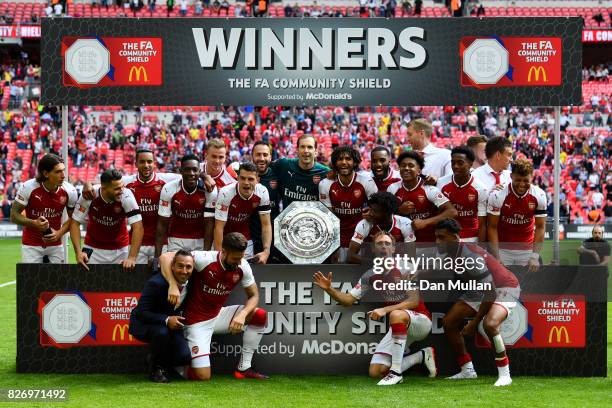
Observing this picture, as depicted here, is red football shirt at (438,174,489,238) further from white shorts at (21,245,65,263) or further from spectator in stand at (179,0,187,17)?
spectator in stand at (179,0,187,17)

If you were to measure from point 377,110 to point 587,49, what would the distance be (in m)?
12.5

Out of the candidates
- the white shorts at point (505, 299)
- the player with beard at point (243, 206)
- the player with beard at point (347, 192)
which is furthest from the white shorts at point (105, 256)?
the white shorts at point (505, 299)

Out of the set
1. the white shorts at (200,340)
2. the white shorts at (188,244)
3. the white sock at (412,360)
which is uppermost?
the white shorts at (188,244)

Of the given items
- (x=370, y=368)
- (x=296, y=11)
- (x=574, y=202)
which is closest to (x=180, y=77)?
(x=370, y=368)

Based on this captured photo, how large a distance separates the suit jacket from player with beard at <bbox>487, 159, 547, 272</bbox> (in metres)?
2.92

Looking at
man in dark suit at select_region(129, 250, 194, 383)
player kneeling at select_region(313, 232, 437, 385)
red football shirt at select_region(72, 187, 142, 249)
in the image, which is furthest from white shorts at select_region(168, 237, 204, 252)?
player kneeling at select_region(313, 232, 437, 385)

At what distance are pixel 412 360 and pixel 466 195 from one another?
5.33ft

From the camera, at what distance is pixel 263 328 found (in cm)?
790

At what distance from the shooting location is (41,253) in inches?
371

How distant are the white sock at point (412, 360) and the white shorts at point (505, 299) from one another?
641mm

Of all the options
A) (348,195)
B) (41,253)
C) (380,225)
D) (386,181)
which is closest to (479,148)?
(386,181)

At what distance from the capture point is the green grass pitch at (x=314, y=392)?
6.76m

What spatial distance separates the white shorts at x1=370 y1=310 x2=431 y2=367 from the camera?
304 inches

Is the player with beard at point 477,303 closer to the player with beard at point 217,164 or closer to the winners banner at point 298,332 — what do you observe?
the winners banner at point 298,332
